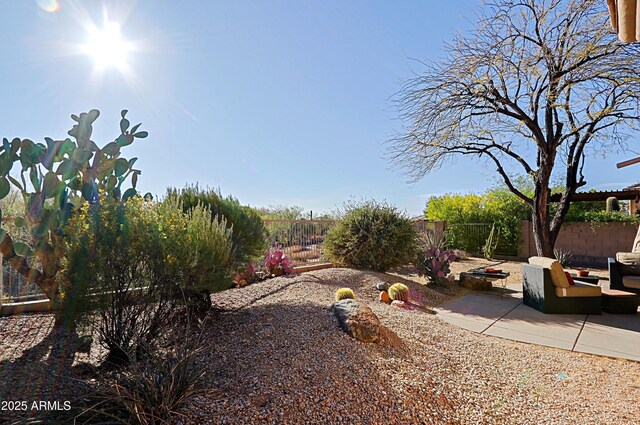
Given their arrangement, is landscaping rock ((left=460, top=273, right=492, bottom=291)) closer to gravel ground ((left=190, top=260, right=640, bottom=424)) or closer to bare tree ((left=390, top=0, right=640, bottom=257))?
gravel ground ((left=190, top=260, right=640, bottom=424))

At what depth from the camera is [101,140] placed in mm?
4711

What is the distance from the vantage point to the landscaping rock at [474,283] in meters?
7.46

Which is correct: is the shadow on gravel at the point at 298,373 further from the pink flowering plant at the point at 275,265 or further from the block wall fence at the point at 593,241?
the block wall fence at the point at 593,241

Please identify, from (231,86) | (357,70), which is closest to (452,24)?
(357,70)

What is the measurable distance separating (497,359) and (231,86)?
6.45 m

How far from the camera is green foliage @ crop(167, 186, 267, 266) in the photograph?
5859 millimetres

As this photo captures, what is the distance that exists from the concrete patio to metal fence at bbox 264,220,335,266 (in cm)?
385

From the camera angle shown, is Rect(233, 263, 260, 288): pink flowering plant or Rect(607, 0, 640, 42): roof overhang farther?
Rect(233, 263, 260, 288): pink flowering plant

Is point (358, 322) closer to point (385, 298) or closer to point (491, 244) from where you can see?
point (385, 298)

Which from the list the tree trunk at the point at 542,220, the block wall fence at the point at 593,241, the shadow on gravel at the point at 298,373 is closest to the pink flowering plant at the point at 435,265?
the shadow on gravel at the point at 298,373

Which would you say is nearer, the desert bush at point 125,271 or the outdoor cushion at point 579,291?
the desert bush at point 125,271

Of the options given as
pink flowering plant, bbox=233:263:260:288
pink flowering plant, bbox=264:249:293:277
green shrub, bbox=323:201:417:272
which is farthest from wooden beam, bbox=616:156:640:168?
pink flowering plant, bbox=233:263:260:288

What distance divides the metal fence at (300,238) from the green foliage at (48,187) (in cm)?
402

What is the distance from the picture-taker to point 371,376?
2596mm
